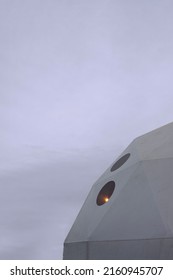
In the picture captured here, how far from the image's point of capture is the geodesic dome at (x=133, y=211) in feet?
48.3

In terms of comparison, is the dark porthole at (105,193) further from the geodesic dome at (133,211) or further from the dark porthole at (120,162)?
the dark porthole at (120,162)

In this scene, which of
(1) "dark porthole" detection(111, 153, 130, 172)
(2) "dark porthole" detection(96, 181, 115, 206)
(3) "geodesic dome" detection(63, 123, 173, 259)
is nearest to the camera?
(3) "geodesic dome" detection(63, 123, 173, 259)

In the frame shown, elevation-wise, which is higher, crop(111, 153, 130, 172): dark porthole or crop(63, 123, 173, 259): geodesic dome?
crop(111, 153, 130, 172): dark porthole

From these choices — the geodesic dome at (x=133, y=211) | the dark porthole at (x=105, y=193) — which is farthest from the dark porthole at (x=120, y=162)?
the dark porthole at (x=105, y=193)

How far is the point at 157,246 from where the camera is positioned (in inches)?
563

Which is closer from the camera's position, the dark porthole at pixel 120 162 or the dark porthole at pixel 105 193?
the dark porthole at pixel 105 193

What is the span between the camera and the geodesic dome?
580 inches

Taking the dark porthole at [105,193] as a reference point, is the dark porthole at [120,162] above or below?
above

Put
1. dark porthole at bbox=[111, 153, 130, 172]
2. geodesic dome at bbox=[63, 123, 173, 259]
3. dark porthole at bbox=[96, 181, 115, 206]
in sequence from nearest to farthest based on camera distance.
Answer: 1. geodesic dome at bbox=[63, 123, 173, 259]
2. dark porthole at bbox=[96, 181, 115, 206]
3. dark porthole at bbox=[111, 153, 130, 172]

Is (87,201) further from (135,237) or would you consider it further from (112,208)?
(135,237)

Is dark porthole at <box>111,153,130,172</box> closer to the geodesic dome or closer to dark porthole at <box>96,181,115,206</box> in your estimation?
the geodesic dome

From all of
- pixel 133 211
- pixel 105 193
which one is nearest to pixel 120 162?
pixel 105 193

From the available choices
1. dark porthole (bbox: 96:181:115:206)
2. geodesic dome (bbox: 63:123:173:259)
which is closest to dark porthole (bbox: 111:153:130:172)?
geodesic dome (bbox: 63:123:173:259)

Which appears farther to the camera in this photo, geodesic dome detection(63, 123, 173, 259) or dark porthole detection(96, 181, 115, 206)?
dark porthole detection(96, 181, 115, 206)
